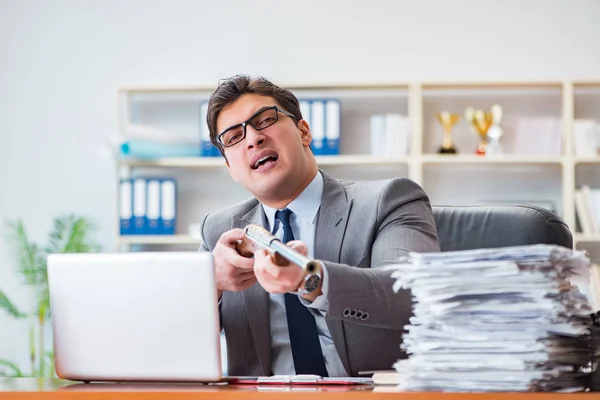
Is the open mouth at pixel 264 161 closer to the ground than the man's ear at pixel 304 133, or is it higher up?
closer to the ground

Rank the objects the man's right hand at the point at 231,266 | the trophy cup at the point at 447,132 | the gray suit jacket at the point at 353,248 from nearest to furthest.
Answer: the man's right hand at the point at 231,266
the gray suit jacket at the point at 353,248
the trophy cup at the point at 447,132

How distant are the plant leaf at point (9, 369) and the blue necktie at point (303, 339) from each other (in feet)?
9.03

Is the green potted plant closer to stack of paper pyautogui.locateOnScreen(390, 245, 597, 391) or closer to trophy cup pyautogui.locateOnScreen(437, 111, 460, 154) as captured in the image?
trophy cup pyautogui.locateOnScreen(437, 111, 460, 154)

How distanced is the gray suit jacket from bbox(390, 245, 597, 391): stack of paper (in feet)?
2.25

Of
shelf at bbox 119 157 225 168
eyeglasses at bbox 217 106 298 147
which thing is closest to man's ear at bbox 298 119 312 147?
eyeglasses at bbox 217 106 298 147

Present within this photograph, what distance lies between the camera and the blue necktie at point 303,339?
1.96 metres

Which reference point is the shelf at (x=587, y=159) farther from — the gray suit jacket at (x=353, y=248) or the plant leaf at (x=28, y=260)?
the plant leaf at (x=28, y=260)

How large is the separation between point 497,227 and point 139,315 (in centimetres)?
96

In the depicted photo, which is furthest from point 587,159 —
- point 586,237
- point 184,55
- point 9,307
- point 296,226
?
point 9,307

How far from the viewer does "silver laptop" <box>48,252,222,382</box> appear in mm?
1376

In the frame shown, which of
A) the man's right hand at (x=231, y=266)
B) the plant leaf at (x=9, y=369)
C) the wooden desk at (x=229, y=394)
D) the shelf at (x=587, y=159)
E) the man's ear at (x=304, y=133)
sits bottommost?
the plant leaf at (x=9, y=369)

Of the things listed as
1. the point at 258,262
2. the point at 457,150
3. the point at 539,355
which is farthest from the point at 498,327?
the point at 457,150

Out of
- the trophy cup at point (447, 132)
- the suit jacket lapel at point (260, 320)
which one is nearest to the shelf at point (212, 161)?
the trophy cup at point (447, 132)

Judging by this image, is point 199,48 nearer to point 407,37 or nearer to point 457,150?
point 407,37
